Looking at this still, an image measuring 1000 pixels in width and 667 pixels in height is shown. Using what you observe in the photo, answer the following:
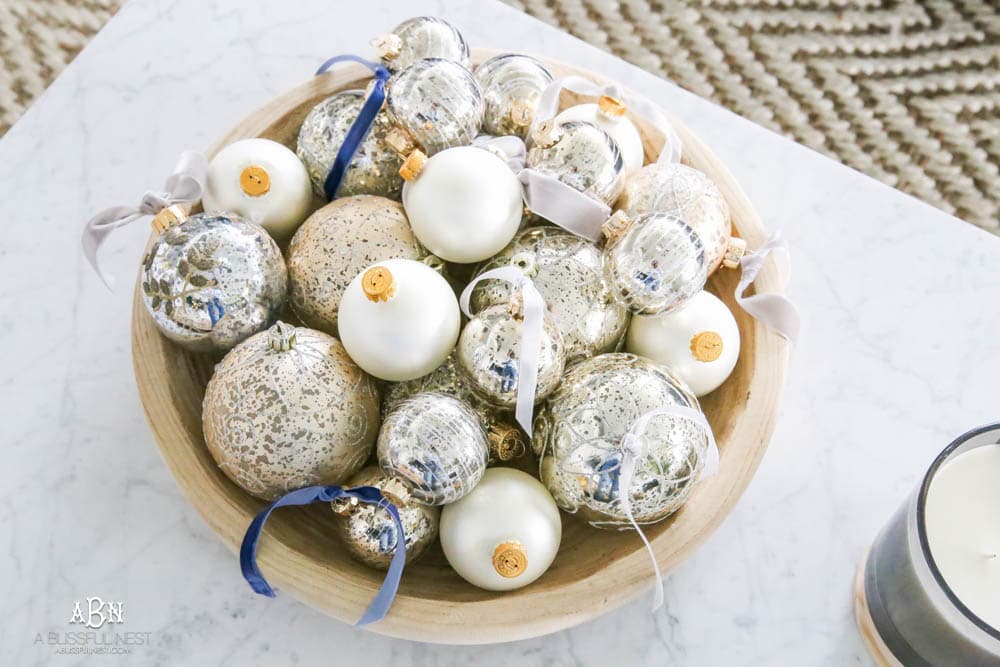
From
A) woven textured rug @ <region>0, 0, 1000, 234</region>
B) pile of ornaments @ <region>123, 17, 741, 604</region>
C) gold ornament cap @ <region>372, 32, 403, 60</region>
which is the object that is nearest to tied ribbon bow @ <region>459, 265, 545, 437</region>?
pile of ornaments @ <region>123, 17, 741, 604</region>

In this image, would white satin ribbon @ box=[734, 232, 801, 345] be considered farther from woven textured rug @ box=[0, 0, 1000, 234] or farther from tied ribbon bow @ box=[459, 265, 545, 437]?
woven textured rug @ box=[0, 0, 1000, 234]

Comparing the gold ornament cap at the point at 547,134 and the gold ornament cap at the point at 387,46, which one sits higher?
the gold ornament cap at the point at 387,46

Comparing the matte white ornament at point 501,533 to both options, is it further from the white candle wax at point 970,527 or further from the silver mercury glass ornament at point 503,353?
the white candle wax at point 970,527

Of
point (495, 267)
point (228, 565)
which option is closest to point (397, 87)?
point (495, 267)

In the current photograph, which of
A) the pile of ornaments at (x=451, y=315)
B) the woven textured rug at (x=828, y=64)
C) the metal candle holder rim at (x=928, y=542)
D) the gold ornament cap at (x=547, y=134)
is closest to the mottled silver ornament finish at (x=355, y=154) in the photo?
the pile of ornaments at (x=451, y=315)

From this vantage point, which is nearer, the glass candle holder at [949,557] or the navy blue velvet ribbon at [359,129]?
the glass candle holder at [949,557]

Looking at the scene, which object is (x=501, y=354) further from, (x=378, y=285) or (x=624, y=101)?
(x=624, y=101)

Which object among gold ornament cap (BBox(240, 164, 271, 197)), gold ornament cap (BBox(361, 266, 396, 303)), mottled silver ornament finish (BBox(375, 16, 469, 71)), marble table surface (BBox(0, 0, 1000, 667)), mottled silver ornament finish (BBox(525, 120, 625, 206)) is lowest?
marble table surface (BBox(0, 0, 1000, 667))
